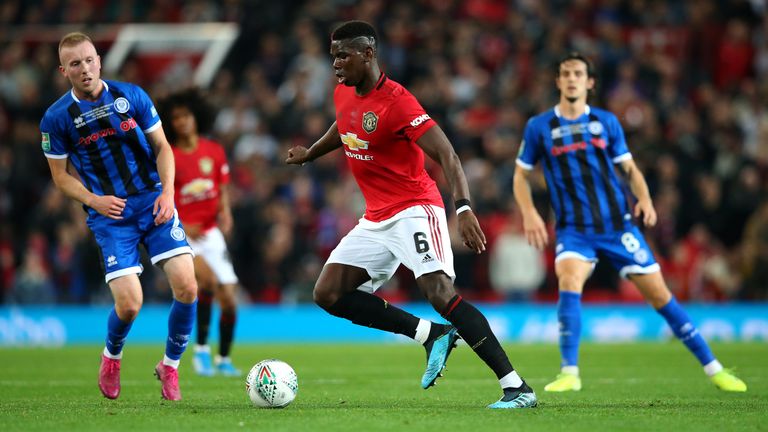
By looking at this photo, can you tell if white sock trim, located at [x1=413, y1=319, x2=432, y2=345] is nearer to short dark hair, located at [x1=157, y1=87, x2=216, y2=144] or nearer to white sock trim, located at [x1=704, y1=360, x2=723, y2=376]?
white sock trim, located at [x1=704, y1=360, x2=723, y2=376]

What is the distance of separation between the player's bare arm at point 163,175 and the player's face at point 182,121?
10.9 ft

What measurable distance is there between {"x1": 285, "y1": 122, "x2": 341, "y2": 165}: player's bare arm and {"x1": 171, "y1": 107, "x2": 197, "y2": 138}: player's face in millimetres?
3453

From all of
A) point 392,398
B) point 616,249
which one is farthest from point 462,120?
point 392,398

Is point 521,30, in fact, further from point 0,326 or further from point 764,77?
point 0,326

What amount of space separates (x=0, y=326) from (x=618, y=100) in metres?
10.7

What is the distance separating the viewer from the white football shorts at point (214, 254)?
1171 cm

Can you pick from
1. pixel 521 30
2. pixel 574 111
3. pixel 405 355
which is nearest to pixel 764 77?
pixel 521 30

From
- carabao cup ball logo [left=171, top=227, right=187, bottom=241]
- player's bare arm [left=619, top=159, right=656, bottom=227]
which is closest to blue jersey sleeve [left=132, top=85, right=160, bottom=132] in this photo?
carabao cup ball logo [left=171, top=227, right=187, bottom=241]

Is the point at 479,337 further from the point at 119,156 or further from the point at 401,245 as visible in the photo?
the point at 119,156

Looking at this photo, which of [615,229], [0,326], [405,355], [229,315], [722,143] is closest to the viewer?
[615,229]

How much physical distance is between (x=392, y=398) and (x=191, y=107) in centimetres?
470

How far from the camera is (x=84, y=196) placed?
26.2 ft

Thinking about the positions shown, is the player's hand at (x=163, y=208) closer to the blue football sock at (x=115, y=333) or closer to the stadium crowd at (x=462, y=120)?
the blue football sock at (x=115, y=333)

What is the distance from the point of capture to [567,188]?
9852 mm
